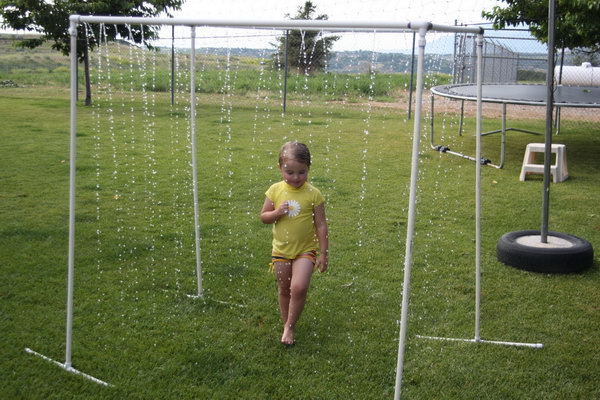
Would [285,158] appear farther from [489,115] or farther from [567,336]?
[489,115]

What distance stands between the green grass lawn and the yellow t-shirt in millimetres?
500

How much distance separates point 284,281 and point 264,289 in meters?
0.75

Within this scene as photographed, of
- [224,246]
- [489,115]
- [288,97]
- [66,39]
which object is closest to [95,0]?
[66,39]

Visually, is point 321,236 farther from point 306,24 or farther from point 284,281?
point 306,24

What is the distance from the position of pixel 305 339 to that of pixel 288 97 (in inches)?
470

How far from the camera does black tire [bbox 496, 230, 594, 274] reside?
13.5 ft

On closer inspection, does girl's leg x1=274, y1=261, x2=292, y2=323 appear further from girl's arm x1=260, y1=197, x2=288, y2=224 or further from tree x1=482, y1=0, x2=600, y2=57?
tree x1=482, y1=0, x2=600, y2=57

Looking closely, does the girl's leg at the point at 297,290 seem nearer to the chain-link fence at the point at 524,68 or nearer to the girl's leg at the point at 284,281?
the girl's leg at the point at 284,281

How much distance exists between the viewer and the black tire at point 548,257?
411cm

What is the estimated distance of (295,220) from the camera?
306cm

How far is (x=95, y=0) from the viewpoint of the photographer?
578 inches

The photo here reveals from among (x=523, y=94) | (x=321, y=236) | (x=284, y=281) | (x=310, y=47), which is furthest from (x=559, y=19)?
(x=284, y=281)

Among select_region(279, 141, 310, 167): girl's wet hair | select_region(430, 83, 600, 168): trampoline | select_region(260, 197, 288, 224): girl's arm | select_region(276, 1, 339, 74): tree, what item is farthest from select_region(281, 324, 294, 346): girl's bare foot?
select_region(430, 83, 600, 168): trampoline

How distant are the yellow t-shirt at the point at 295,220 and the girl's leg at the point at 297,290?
7 centimetres
